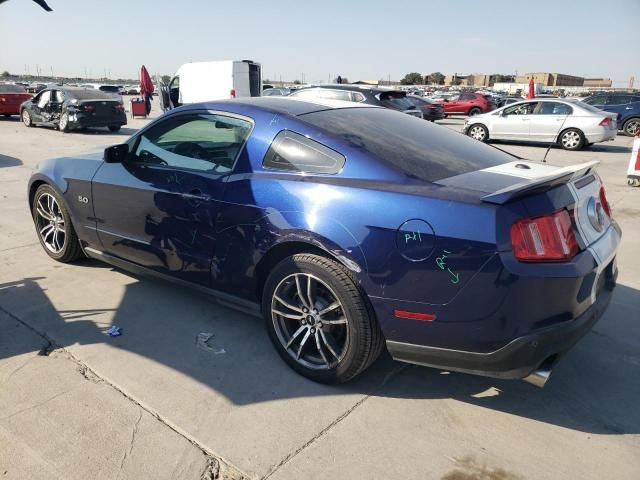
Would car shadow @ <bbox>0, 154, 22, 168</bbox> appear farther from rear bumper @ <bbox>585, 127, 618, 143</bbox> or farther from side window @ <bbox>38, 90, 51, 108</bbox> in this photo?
rear bumper @ <bbox>585, 127, 618, 143</bbox>

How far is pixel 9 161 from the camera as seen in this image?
10023 millimetres

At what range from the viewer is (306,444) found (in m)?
2.32

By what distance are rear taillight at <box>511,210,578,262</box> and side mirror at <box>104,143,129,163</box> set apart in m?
2.84

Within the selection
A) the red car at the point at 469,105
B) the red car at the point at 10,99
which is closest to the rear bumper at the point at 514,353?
the red car at the point at 10,99

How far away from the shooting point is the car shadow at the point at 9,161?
9621 mm

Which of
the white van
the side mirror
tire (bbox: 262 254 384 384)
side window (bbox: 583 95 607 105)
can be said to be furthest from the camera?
side window (bbox: 583 95 607 105)

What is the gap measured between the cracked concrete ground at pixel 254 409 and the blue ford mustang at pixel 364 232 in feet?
1.03

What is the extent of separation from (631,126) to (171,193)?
66.6 feet

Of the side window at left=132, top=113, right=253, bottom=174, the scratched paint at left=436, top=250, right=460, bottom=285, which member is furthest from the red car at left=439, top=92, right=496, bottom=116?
the scratched paint at left=436, top=250, right=460, bottom=285

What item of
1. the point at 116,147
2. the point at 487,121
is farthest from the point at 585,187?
the point at 487,121

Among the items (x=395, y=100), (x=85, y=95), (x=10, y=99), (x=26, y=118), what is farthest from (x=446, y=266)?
(x=10, y=99)

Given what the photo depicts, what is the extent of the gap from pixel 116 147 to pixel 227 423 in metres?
2.27

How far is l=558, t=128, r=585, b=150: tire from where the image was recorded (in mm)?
13602

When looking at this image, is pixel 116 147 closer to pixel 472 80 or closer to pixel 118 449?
pixel 118 449
